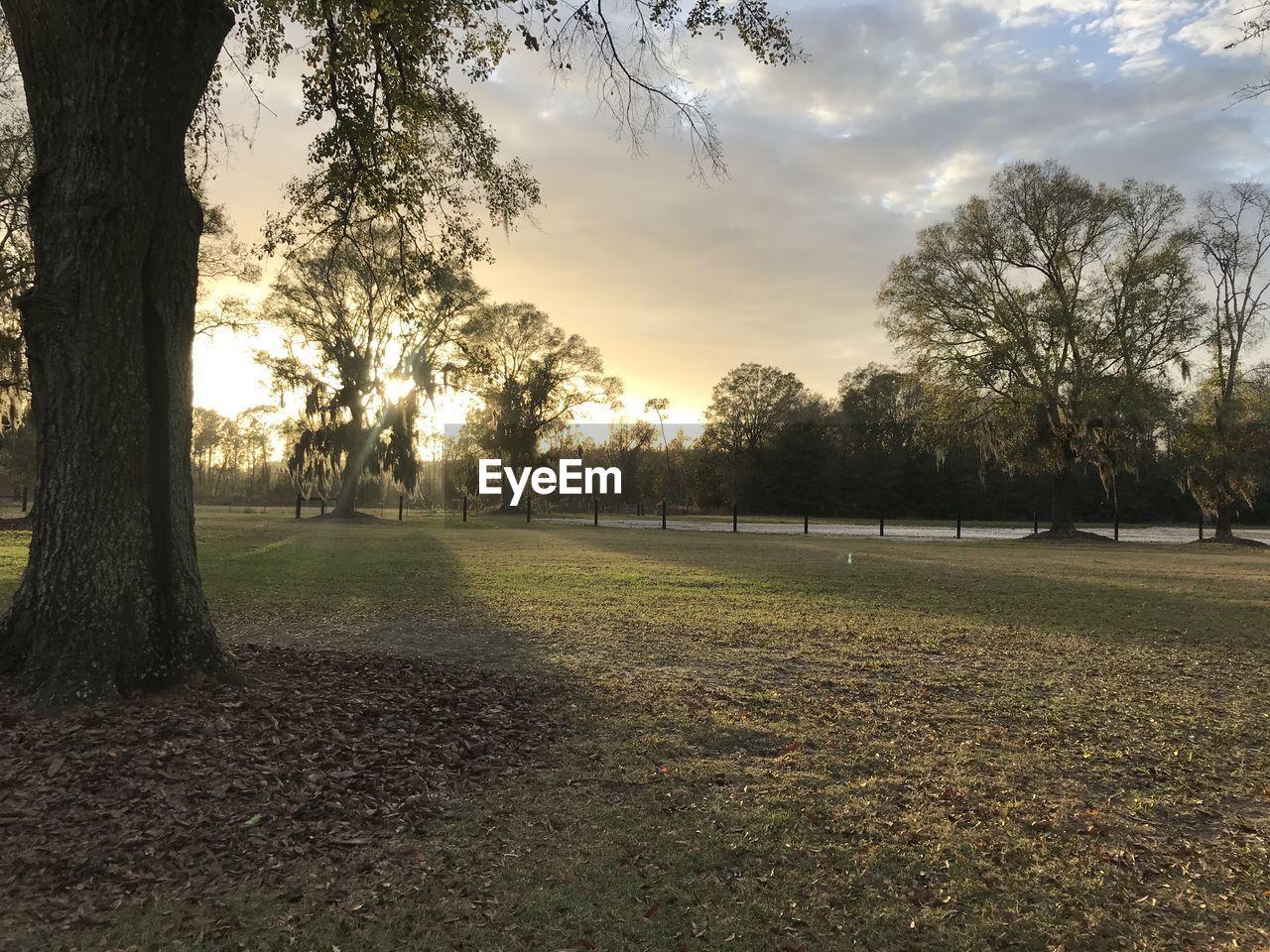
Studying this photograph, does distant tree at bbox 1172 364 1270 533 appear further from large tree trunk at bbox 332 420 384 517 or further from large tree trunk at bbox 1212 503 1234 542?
large tree trunk at bbox 332 420 384 517

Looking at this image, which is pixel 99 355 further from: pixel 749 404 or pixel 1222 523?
pixel 749 404

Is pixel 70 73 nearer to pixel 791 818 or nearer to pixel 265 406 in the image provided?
pixel 791 818

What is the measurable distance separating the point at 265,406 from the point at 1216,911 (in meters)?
33.5

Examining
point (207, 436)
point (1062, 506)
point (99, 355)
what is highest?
point (207, 436)

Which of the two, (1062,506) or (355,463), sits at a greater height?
(355,463)

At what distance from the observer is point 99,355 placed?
13.8ft

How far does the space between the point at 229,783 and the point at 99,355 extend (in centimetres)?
252

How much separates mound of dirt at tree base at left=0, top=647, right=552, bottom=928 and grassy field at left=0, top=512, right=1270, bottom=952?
0.17 meters

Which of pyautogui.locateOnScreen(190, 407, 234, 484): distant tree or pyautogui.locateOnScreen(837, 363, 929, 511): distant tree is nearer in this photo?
pyautogui.locateOnScreen(837, 363, 929, 511): distant tree

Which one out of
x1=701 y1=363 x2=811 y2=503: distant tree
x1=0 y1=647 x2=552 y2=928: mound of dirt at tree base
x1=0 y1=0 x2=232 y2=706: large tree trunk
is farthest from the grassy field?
x1=701 y1=363 x2=811 y2=503: distant tree

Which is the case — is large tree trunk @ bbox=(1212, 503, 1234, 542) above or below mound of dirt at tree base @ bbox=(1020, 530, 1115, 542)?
above

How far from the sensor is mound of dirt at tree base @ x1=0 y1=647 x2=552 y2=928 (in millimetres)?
2713

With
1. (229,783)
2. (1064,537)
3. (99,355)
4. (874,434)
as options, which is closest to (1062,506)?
(1064,537)

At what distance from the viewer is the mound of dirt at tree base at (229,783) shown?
8.90 ft
